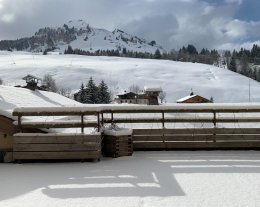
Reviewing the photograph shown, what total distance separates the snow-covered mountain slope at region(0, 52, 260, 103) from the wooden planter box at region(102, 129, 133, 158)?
110035 mm

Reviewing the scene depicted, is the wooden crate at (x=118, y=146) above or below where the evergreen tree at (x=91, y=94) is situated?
above

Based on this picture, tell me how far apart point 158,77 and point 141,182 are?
139518mm

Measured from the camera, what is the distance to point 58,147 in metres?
9.34

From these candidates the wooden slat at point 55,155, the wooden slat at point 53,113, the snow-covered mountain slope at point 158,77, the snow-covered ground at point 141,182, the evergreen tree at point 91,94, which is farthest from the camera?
the snow-covered mountain slope at point 158,77

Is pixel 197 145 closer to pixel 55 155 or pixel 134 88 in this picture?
pixel 55 155

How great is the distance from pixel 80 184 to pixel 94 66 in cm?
15999

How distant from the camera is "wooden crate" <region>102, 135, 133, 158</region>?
389 inches

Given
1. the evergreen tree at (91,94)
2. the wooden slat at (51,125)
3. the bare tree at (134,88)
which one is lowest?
the bare tree at (134,88)

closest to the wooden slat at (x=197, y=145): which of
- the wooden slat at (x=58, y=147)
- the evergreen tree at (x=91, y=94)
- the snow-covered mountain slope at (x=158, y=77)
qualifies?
the wooden slat at (x=58, y=147)

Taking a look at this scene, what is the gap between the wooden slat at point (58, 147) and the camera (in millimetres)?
9344

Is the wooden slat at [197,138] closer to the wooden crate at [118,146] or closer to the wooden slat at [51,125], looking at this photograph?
the wooden crate at [118,146]

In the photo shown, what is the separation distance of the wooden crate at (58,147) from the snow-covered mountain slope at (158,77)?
11080 centimetres

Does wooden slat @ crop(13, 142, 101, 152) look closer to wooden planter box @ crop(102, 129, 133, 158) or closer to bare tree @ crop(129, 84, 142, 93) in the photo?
wooden planter box @ crop(102, 129, 133, 158)

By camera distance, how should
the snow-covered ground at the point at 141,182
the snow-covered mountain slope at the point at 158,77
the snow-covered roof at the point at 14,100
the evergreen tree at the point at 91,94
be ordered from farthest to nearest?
the snow-covered mountain slope at the point at 158,77 → the evergreen tree at the point at 91,94 → the snow-covered roof at the point at 14,100 → the snow-covered ground at the point at 141,182
